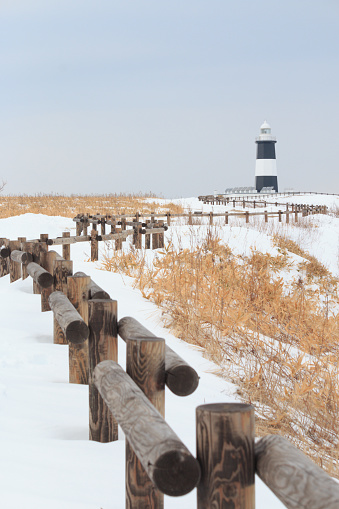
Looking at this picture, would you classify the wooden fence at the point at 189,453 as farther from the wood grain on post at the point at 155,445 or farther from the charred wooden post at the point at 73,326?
the charred wooden post at the point at 73,326

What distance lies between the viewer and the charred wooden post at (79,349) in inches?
160

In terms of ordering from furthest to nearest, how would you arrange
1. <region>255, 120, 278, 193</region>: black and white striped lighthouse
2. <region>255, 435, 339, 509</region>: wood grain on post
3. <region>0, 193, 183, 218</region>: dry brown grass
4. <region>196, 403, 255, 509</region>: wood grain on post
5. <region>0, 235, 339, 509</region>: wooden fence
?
<region>255, 120, 278, 193</region>: black and white striped lighthouse → <region>0, 193, 183, 218</region>: dry brown grass → <region>196, 403, 255, 509</region>: wood grain on post → <region>0, 235, 339, 509</region>: wooden fence → <region>255, 435, 339, 509</region>: wood grain on post

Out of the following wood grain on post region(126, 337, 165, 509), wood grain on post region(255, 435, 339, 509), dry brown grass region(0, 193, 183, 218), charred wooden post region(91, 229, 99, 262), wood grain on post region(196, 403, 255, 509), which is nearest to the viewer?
wood grain on post region(255, 435, 339, 509)

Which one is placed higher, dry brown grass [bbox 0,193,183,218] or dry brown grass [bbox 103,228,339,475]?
dry brown grass [bbox 0,193,183,218]

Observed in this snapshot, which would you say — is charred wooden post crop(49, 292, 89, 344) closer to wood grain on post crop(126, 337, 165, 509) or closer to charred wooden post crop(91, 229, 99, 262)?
wood grain on post crop(126, 337, 165, 509)

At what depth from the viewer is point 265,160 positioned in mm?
70750

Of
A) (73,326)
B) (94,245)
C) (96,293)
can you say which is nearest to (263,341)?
(96,293)

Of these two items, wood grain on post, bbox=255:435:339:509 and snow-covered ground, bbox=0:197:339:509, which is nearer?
wood grain on post, bbox=255:435:339:509

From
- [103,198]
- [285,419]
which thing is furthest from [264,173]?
[285,419]

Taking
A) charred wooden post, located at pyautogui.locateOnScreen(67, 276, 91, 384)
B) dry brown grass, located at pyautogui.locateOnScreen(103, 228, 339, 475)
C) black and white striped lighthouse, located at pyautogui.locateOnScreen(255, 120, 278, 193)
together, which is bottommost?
dry brown grass, located at pyautogui.locateOnScreen(103, 228, 339, 475)

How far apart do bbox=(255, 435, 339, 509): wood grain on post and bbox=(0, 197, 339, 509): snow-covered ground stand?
976mm

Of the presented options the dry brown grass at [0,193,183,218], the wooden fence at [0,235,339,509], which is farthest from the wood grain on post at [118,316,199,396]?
the dry brown grass at [0,193,183,218]

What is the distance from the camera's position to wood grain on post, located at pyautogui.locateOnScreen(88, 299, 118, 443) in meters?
3.04

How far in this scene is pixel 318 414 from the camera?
13.7ft
